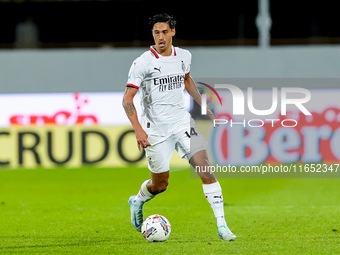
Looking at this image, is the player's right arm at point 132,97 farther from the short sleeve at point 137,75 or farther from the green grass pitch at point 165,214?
the green grass pitch at point 165,214

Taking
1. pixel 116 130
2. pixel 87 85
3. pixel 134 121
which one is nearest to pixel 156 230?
pixel 134 121

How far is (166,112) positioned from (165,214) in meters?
2.56

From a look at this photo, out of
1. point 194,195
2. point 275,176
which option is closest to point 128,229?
point 194,195

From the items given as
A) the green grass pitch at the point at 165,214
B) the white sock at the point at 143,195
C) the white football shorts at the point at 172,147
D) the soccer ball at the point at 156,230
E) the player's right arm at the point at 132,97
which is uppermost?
the player's right arm at the point at 132,97

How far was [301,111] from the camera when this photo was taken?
1449cm

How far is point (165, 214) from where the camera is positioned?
8.73 metres

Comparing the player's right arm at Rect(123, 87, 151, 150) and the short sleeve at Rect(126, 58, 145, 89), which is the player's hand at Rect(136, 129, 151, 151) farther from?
the short sleeve at Rect(126, 58, 145, 89)

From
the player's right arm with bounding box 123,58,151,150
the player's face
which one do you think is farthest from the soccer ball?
the player's face

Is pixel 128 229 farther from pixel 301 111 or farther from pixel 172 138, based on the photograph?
pixel 301 111

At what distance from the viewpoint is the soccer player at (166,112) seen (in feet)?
20.9

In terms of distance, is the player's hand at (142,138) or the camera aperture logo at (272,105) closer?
the player's hand at (142,138)

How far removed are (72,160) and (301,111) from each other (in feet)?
16.2

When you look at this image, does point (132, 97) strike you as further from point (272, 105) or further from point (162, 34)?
point (272, 105)

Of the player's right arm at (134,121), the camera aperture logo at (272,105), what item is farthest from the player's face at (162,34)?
the camera aperture logo at (272,105)
